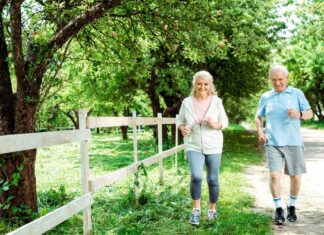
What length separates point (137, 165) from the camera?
7410 mm

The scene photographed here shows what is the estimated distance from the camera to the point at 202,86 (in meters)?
6.12

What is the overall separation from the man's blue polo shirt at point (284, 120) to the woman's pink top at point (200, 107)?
832 mm

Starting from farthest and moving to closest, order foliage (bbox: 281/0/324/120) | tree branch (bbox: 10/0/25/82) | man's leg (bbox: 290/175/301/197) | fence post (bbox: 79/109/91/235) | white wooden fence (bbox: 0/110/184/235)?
foliage (bbox: 281/0/324/120), man's leg (bbox: 290/175/301/197), tree branch (bbox: 10/0/25/82), fence post (bbox: 79/109/91/235), white wooden fence (bbox: 0/110/184/235)

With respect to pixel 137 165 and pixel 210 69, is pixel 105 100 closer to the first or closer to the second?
pixel 210 69

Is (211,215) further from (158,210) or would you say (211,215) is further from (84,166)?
(84,166)

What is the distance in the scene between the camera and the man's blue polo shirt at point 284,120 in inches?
241

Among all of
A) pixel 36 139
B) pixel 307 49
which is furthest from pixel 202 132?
pixel 307 49

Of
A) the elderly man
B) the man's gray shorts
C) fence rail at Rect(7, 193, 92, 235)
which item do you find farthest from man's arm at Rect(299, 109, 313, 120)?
fence rail at Rect(7, 193, 92, 235)

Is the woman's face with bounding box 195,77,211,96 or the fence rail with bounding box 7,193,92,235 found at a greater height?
the woman's face with bounding box 195,77,211,96

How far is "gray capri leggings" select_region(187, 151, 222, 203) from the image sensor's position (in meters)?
6.06

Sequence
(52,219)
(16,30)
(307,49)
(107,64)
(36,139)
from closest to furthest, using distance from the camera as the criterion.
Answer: (36,139) → (52,219) → (16,30) → (107,64) → (307,49)

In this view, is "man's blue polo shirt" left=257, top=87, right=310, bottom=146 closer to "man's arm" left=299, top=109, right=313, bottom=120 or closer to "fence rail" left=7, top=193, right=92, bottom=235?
"man's arm" left=299, top=109, right=313, bottom=120

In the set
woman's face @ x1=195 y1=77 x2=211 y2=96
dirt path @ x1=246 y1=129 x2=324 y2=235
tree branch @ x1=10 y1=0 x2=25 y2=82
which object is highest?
tree branch @ x1=10 y1=0 x2=25 y2=82

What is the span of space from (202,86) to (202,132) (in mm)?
591
